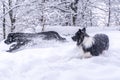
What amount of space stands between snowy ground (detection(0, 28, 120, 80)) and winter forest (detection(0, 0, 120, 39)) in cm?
725

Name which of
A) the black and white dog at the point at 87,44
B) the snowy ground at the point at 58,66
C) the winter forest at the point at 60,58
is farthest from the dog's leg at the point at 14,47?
the black and white dog at the point at 87,44

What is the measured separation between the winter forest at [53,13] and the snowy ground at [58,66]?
725cm

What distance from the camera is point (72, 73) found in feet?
12.4

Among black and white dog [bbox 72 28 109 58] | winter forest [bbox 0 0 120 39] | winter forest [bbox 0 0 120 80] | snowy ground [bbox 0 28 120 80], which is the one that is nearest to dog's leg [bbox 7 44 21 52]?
winter forest [bbox 0 0 120 80]

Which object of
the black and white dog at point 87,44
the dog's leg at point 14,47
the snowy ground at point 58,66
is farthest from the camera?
the dog's leg at point 14,47

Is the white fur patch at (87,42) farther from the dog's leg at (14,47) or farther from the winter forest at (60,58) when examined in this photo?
the dog's leg at (14,47)

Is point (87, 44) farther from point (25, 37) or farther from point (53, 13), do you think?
point (53, 13)

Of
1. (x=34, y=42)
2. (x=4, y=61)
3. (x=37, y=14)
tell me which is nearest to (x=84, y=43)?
(x=4, y=61)

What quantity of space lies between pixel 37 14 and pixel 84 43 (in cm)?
818

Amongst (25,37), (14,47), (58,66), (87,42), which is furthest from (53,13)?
(58,66)

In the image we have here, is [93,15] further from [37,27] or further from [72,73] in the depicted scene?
[72,73]

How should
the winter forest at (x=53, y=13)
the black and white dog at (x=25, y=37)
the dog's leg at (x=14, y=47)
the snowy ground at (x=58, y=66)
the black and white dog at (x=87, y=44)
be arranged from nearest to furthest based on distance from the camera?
Result: the snowy ground at (x=58, y=66) < the black and white dog at (x=87, y=44) < the dog's leg at (x=14, y=47) < the black and white dog at (x=25, y=37) < the winter forest at (x=53, y=13)

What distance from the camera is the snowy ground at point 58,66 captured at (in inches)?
146

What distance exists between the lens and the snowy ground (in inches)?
146
